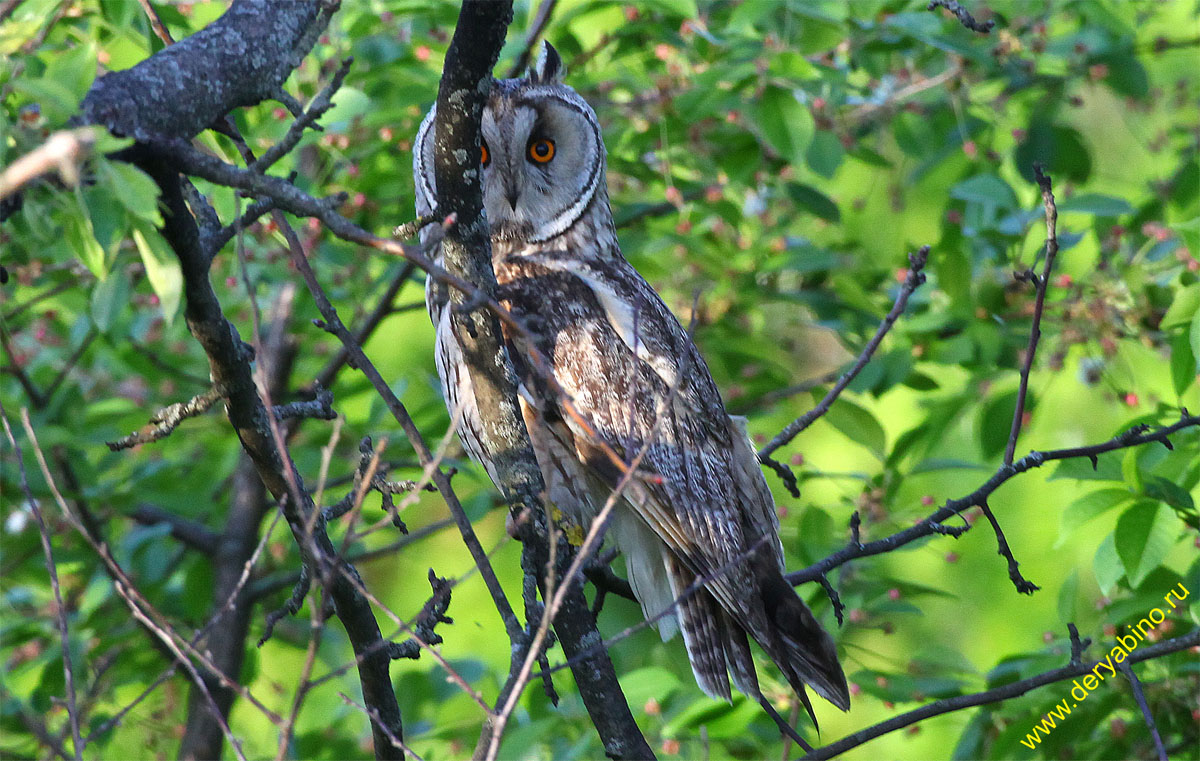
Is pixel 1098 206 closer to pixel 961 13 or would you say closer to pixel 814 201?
pixel 814 201

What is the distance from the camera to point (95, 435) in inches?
125

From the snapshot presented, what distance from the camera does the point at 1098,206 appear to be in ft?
9.86

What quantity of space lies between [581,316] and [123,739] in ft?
8.05

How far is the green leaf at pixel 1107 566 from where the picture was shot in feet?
7.34

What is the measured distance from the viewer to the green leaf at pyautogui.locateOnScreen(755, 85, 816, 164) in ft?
9.77

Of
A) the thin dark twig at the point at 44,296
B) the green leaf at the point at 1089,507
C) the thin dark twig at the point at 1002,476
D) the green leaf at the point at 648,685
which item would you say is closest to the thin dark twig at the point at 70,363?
the thin dark twig at the point at 44,296

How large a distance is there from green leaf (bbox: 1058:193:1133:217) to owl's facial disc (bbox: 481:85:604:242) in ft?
4.17

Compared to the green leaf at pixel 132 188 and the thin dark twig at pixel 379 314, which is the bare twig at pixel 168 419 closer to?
the green leaf at pixel 132 188

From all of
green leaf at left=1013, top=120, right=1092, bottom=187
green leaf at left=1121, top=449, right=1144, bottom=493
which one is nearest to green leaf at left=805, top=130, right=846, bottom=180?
green leaf at left=1013, top=120, right=1092, bottom=187

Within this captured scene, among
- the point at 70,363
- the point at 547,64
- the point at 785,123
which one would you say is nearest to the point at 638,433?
the point at 785,123

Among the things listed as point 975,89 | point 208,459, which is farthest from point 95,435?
point 975,89

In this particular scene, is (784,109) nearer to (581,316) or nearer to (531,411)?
(581,316)

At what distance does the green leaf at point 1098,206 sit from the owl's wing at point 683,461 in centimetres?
113

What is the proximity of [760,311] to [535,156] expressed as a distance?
120cm
